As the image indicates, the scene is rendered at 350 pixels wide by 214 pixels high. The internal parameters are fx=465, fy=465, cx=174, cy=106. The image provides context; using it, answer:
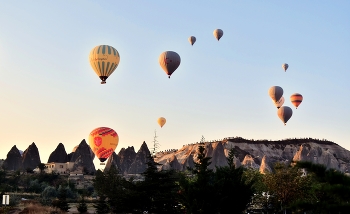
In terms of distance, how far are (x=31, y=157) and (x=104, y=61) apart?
263 ft

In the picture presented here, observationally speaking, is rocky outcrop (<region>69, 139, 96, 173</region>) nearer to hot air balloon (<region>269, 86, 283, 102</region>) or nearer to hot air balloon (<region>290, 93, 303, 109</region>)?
hot air balloon (<region>269, 86, 283, 102</region>)

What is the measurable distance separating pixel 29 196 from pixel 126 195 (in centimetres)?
3748

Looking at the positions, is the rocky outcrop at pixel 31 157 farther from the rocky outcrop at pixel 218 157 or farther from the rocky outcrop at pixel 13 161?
the rocky outcrop at pixel 218 157

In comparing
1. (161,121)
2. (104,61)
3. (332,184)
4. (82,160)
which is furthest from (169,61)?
(82,160)

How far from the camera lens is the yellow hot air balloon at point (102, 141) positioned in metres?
71.3

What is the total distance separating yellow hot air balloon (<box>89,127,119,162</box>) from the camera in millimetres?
71312

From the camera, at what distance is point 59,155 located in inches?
5290

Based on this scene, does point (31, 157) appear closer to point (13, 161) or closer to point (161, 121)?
point (13, 161)

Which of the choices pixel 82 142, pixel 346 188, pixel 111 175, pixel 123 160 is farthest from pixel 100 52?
pixel 123 160

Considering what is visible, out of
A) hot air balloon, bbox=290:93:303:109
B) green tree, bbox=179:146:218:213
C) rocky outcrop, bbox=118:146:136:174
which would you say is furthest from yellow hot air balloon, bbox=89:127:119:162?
rocky outcrop, bbox=118:146:136:174

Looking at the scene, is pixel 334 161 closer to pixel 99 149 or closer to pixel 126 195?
pixel 99 149

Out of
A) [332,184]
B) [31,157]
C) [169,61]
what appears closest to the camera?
[332,184]

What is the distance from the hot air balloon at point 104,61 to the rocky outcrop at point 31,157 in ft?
248

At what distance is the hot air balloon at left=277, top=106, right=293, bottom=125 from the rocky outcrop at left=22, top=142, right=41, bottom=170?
226 feet
